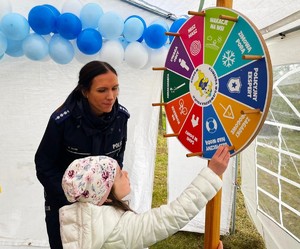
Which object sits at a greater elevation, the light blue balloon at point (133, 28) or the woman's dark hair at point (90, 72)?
the light blue balloon at point (133, 28)

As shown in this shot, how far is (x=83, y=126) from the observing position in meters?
1.57

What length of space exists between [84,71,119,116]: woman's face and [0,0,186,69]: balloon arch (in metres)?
0.70

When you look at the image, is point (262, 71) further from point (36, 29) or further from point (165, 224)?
point (36, 29)

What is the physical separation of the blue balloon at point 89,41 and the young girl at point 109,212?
1131mm

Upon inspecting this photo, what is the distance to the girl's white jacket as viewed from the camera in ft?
3.74

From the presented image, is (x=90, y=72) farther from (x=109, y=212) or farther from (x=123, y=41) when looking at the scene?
(x=123, y=41)

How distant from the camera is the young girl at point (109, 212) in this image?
3.71ft

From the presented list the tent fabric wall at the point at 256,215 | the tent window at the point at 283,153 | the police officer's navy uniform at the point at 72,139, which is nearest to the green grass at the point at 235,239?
the tent fabric wall at the point at 256,215

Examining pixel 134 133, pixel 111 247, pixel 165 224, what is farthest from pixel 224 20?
pixel 134 133

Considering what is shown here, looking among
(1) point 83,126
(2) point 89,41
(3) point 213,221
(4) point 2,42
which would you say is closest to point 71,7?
(2) point 89,41

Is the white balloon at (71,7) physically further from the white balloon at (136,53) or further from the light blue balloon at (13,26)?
the white balloon at (136,53)

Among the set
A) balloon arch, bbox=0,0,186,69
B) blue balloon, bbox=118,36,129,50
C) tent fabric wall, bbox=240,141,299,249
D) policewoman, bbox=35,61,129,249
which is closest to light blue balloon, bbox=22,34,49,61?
balloon arch, bbox=0,0,186,69

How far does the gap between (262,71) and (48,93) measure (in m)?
2.00

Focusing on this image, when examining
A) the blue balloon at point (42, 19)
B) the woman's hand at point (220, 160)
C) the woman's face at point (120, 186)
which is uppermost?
the blue balloon at point (42, 19)
